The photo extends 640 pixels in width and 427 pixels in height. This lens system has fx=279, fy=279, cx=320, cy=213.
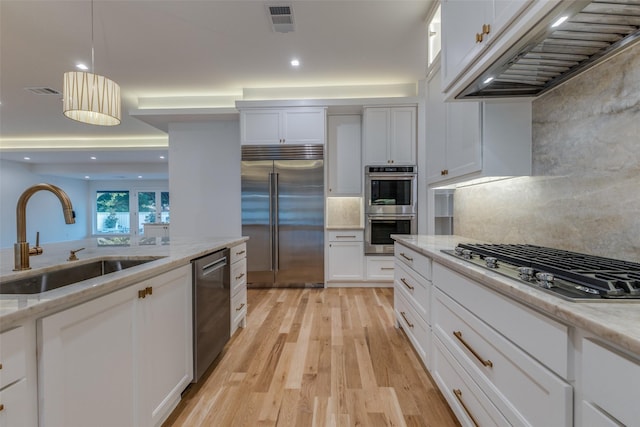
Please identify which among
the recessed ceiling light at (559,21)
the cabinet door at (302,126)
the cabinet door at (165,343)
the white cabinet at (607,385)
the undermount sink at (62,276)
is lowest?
the cabinet door at (165,343)

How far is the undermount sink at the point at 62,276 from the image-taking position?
3.75 ft

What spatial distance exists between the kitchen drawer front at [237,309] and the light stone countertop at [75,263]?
21.9 inches

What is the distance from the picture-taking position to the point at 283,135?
13.4 feet

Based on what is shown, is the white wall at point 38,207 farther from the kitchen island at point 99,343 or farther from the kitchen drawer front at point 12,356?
the kitchen drawer front at point 12,356

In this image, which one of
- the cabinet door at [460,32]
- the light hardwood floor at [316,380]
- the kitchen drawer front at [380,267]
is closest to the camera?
the cabinet door at [460,32]

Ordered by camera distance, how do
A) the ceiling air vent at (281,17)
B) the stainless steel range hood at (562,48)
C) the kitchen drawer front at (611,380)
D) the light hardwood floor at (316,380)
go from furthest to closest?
the ceiling air vent at (281,17) → the light hardwood floor at (316,380) → the stainless steel range hood at (562,48) → the kitchen drawer front at (611,380)

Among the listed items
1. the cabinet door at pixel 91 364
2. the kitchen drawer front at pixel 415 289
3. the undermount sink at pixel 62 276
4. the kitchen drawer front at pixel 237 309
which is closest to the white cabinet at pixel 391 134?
the kitchen drawer front at pixel 415 289

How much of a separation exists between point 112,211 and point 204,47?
1122cm

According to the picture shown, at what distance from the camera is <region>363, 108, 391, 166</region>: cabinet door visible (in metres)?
4.03

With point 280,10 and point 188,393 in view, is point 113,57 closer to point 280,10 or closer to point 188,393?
point 280,10

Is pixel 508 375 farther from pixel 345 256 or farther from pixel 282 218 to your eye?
pixel 282 218

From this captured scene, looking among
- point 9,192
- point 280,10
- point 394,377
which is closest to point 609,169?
point 394,377

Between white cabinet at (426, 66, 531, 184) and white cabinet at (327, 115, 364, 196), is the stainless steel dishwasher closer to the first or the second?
white cabinet at (426, 66, 531, 184)

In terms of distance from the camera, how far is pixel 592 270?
93 centimetres
